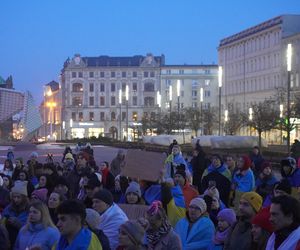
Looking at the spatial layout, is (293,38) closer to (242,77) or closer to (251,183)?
(242,77)

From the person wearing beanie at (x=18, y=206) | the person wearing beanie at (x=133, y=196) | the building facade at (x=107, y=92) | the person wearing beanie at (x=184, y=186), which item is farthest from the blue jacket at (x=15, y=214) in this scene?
the building facade at (x=107, y=92)

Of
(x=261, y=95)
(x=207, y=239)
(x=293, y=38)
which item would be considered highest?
(x=293, y=38)

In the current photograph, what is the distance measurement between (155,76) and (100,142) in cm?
5287

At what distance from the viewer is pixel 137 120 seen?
415 ft

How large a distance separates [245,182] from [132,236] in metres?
6.55

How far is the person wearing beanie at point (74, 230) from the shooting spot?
214 inches

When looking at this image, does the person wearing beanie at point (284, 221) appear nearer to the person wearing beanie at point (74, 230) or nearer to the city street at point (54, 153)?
the person wearing beanie at point (74, 230)

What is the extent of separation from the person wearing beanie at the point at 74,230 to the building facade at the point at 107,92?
12120 centimetres

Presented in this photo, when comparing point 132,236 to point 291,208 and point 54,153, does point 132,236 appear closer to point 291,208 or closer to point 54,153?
point 291,208

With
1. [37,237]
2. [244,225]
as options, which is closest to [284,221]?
[244,225]

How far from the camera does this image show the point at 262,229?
5.71 meters

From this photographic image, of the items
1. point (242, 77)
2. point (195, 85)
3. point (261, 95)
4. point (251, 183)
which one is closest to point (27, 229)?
point (251, 183)

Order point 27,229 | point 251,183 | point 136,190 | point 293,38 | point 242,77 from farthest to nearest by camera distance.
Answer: point 242,77
point 293,38
point 251,183
point 136,190
point 27,229

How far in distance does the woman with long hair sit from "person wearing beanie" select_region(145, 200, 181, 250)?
2.95ft
